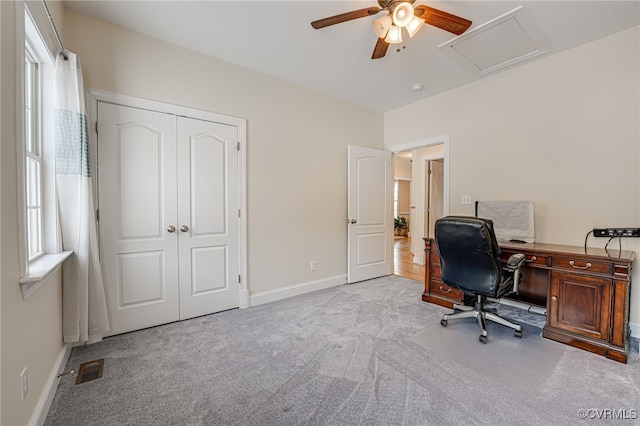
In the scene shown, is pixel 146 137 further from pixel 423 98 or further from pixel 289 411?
pixel 423 98

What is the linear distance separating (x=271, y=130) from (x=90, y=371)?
265cm

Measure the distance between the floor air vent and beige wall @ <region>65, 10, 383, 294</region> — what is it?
1427mm

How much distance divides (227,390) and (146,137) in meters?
2.19

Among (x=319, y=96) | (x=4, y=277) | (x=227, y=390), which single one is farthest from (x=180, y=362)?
(x=319, y=96)

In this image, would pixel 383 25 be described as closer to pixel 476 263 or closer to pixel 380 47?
pixel 380 47

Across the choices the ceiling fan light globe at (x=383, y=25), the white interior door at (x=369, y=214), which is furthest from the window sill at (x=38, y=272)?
the white interior door at (x=369, y=214)

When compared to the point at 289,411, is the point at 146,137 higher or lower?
higher

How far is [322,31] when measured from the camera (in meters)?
2.36

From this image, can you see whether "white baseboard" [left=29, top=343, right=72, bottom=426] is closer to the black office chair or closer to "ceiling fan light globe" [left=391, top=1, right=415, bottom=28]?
the black office chair

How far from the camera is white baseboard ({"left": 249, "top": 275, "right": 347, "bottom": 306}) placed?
3127 millimetres

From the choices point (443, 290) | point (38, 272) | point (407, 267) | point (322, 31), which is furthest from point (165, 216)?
point (407, 267)

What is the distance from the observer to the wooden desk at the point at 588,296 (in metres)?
2.00

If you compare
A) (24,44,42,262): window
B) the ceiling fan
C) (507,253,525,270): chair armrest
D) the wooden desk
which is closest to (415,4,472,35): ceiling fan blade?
the ceiling fan

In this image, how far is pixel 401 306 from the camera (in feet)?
10.0
